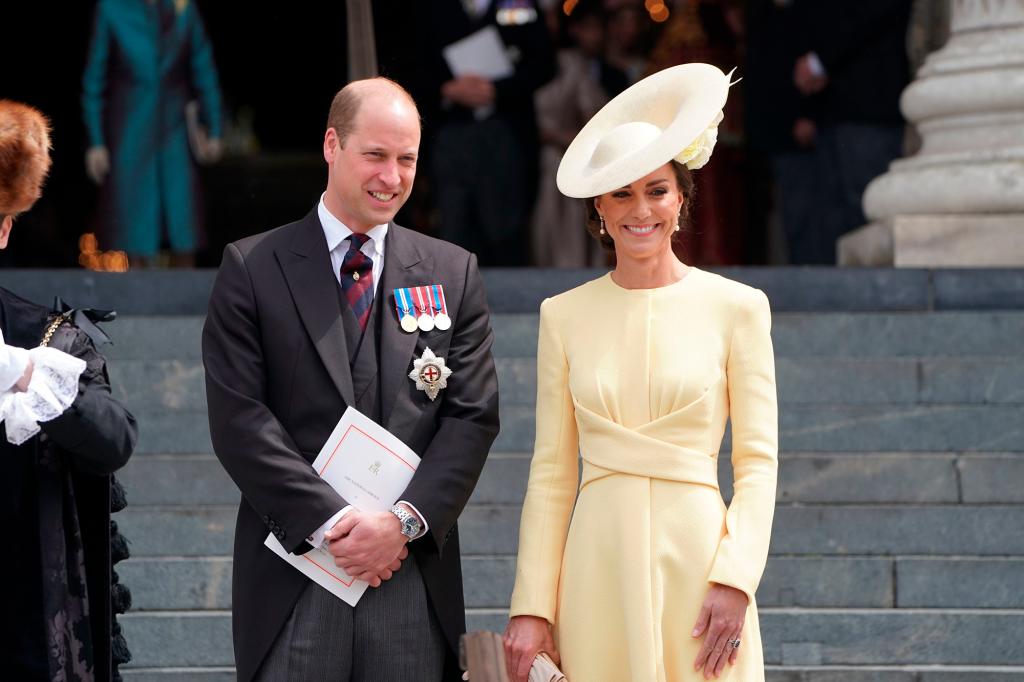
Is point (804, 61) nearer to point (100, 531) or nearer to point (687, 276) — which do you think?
point (687, 276)

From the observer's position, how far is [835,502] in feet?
20.2

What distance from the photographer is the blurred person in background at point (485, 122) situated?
356 inches

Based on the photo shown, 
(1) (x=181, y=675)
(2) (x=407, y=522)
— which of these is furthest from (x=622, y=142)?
(1) (x=181, y=675)

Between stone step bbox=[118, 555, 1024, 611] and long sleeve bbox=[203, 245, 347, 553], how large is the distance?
209cm

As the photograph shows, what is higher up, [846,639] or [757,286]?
[757,286]

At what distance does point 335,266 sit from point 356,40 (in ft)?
17.3

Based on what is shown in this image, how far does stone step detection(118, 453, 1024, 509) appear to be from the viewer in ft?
20.2

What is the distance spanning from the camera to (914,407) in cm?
661

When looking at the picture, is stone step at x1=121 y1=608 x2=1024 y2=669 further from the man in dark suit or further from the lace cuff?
the lace cuff

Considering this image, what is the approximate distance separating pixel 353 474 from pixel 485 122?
236 inches

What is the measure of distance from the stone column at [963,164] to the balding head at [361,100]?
4985mm


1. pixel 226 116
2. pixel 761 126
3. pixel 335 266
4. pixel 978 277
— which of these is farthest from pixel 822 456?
pixel 226 116

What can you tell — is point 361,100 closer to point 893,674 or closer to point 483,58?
point 893,674

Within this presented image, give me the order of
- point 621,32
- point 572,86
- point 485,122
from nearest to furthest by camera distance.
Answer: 1. point 485,122
2. point 572,86
3. point 621,32
